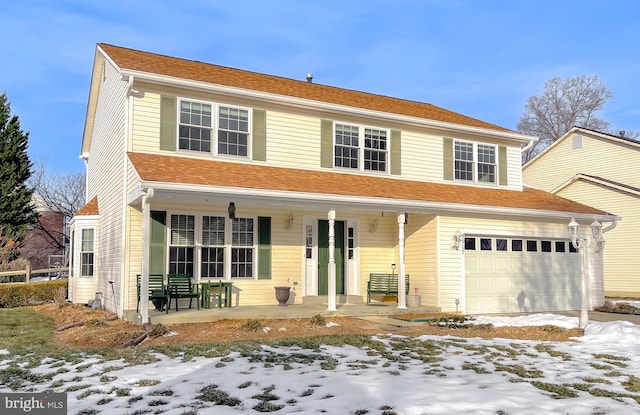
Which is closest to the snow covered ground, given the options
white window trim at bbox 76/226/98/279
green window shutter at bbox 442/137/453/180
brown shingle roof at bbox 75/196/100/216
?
white window trim at bbox 76/226/98/279

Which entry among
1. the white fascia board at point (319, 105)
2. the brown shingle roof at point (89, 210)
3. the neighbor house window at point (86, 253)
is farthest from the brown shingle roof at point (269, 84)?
the neighbor house window at point (86, 253)

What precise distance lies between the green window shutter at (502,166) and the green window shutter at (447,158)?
186 centimetres

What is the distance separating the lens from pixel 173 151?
41.4ft

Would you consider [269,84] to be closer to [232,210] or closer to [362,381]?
[232,210]

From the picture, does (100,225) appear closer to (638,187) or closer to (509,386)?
(509,386)

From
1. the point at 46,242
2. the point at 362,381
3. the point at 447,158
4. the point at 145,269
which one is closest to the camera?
the point at 362,381

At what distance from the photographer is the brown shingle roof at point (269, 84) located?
1364cm

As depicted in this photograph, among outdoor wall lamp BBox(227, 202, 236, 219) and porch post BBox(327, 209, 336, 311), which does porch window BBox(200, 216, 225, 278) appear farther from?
porch post BBox(327, 209, 336, 311)

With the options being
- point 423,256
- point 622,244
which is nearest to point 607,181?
point 622,244

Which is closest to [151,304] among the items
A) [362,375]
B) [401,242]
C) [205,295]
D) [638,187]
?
[205,295]

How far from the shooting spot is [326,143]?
1468 cm

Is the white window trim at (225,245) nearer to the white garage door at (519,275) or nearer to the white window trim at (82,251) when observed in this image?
the white window trim at (82,251)

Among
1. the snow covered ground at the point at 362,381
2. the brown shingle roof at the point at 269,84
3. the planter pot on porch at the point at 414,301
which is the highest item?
the brown shingle roof at the point at 269,84

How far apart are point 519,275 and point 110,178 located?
11.5 m
